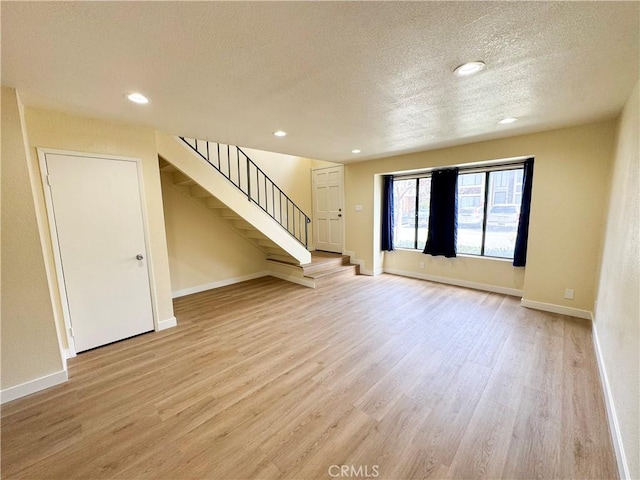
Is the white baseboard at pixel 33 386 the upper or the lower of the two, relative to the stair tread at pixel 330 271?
lower

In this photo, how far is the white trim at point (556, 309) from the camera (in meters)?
3.43

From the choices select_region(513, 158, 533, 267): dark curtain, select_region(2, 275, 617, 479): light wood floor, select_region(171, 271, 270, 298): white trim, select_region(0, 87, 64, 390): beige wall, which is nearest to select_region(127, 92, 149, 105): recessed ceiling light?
select_region(0, 87, 64, 390): beige wall

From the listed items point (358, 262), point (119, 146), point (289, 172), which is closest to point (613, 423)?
point (358, 262)

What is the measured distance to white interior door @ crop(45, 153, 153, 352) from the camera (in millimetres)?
2645

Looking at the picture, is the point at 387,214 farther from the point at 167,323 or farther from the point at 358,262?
the point at 167,323

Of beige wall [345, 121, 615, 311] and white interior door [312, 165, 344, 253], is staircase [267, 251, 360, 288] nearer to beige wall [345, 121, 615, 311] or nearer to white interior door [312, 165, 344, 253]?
white interior door [312, 165, 344, 253]

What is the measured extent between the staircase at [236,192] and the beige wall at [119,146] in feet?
0.77

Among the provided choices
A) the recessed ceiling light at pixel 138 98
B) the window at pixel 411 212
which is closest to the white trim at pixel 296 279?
the window at pixel 411 212

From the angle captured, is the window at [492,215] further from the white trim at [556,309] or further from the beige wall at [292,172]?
the beige wall at [292,172]

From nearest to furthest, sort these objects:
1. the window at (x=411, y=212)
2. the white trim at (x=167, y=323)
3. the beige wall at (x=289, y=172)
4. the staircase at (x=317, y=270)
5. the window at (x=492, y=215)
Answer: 1. the white trim at (x=167, y=323)
2. the window at (x=492, y=215)
3. the staircase at (x=317, y=270)
4. the window at (x=411, y=212)
5. the beige wall at (x=289, y=172)

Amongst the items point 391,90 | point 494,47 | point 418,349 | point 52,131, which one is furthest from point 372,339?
point 52,131

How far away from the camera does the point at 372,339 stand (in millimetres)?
3014

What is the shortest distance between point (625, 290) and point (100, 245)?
15.5 feet

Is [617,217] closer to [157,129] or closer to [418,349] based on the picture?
[418,349]
